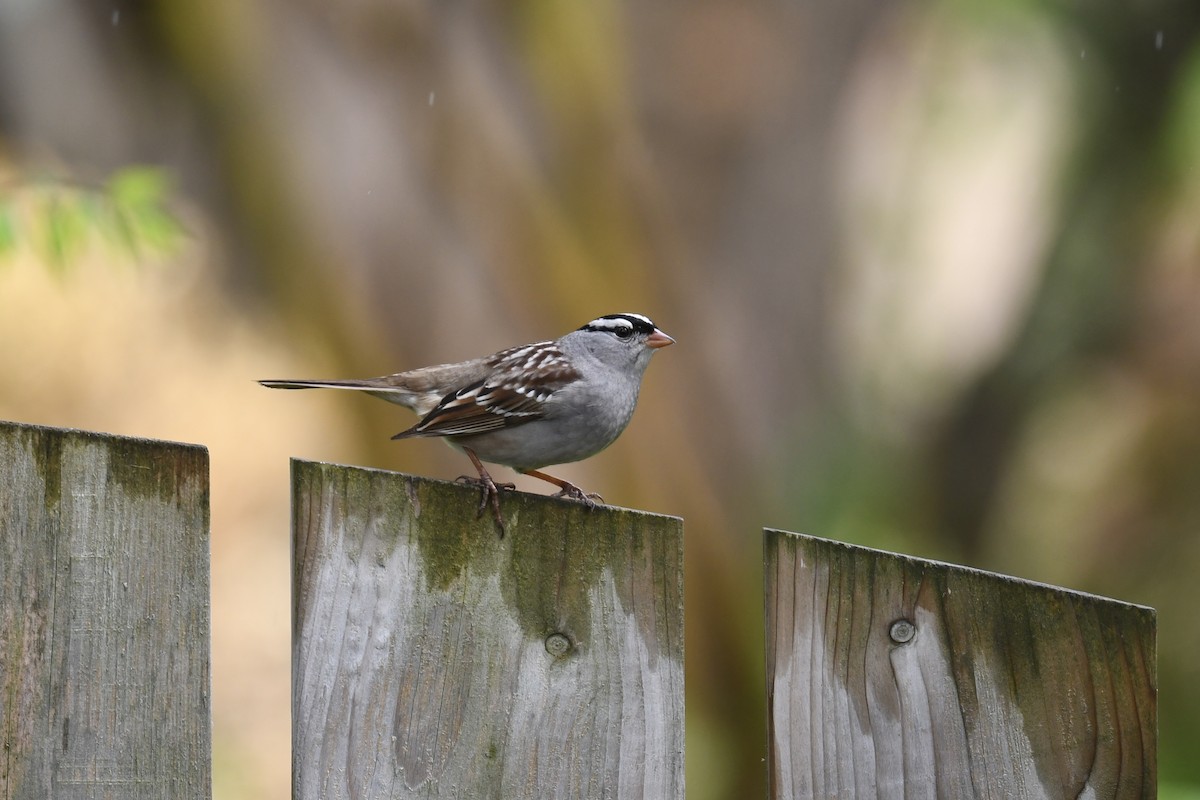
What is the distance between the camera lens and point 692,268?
21.4ft

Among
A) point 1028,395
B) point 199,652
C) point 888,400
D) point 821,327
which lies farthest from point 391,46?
point 199,652

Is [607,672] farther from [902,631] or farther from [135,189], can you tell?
[135,189]

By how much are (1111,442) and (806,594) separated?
5.29 metres

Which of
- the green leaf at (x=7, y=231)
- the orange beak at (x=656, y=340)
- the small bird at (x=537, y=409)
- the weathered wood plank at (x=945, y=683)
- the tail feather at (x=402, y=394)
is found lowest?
the weathered wood plank at (x=945, y=683)

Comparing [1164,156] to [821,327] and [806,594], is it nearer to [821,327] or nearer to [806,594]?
[821,327]

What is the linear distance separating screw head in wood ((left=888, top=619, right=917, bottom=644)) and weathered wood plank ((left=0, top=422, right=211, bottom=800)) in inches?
43.4

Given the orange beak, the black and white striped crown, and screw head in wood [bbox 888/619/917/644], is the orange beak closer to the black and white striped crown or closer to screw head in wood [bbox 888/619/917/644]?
the black and white striped crown

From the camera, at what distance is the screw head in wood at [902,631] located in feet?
7.08

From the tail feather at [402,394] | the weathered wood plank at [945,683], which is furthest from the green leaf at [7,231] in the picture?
the weathered wood plank at [945,683]

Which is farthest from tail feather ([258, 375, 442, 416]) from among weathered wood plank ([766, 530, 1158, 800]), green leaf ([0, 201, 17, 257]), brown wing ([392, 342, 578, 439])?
weathered wood plank ([766, 530, 1158, 800])

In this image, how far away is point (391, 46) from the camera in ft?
20.1

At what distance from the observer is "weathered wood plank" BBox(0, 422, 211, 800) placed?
77.5 inches

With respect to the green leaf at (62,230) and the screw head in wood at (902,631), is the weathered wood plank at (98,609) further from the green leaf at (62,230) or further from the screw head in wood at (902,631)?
the green leaf at (62,230)

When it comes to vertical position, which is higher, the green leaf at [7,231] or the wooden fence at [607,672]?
the green leaf at [7,231]
